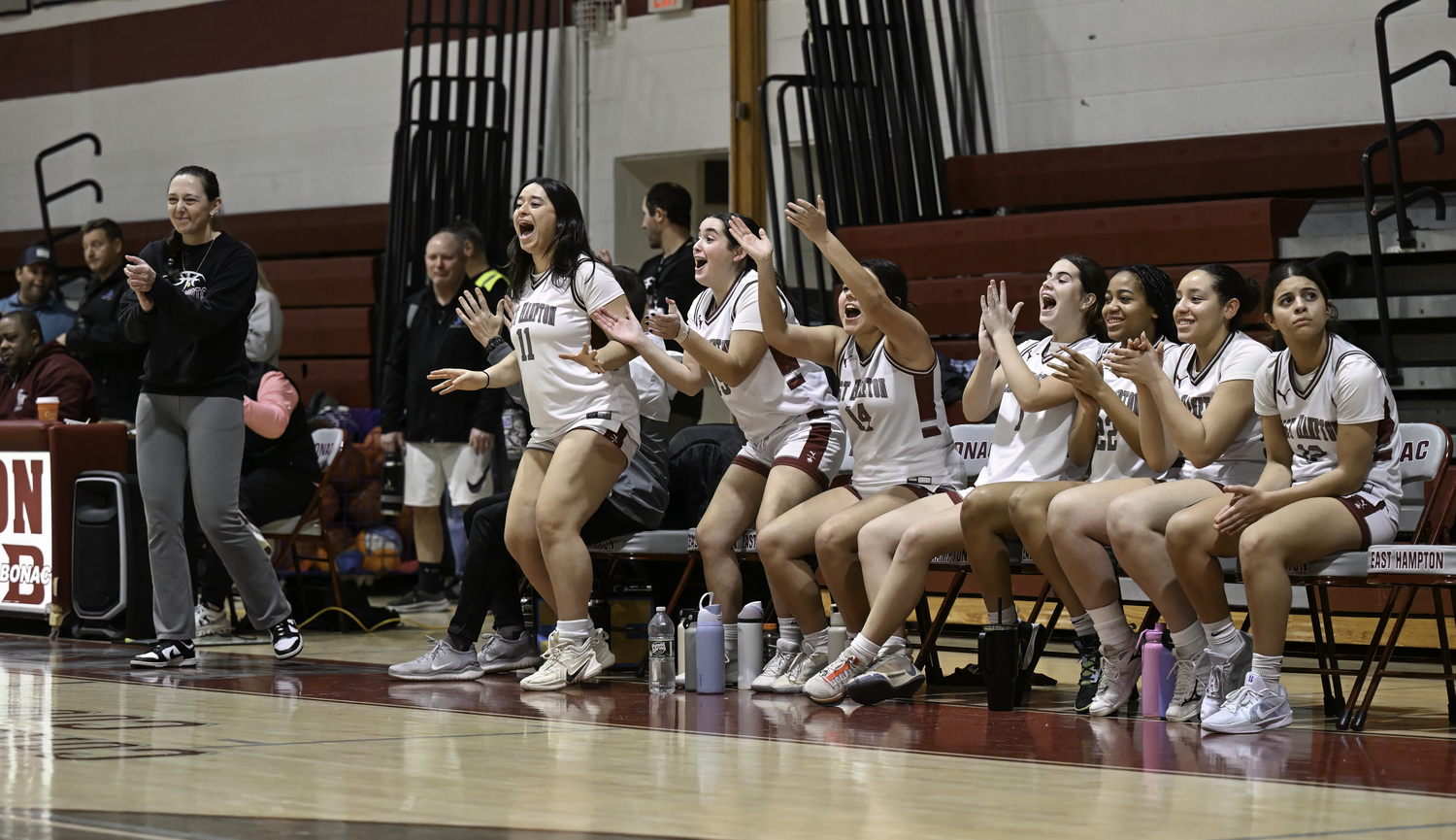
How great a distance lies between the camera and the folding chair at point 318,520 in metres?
7.26

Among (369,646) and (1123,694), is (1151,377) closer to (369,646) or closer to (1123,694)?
(1123,694)

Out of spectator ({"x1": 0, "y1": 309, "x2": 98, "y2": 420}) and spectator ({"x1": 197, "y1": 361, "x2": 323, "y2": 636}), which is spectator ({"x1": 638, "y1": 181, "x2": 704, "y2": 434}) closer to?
spectator ({"x1": 197, "y1": 361, "x2": 323, "y2": 636})

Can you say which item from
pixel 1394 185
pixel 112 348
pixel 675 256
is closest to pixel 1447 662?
pixel 1394 185

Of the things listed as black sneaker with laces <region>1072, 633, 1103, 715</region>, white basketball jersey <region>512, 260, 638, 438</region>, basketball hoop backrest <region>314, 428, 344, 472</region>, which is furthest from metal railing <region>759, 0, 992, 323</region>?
black sneaker with laces <region>1072, 633, 1103, 715</region>

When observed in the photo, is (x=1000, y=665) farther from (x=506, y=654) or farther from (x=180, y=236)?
(x=180, y=236)

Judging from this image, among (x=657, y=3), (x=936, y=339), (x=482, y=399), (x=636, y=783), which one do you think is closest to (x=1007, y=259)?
(x=936, y=339)

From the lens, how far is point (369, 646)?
671 cm

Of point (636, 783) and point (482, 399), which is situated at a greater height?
point (482, 399)

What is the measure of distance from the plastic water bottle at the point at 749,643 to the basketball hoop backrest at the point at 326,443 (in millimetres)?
2805

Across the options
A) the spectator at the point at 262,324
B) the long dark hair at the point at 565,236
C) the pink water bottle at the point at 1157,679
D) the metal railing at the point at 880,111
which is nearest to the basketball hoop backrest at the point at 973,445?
the pink water bottle at the point at 1157,679

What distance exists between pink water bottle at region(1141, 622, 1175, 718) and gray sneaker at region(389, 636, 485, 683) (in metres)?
2.20

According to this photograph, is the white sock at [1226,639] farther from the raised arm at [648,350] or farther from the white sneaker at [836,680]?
the raised arm at [648,350]

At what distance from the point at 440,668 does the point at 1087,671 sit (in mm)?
2083

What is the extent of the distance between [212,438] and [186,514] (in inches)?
39.6
